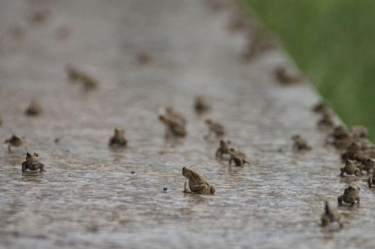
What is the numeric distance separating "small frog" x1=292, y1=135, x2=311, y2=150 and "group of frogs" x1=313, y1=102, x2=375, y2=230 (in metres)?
0.15

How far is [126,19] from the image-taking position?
10.8 meters

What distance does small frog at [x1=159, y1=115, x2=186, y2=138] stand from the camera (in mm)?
4676

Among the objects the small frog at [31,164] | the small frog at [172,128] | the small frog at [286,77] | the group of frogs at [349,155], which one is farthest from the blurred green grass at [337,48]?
the small frog at [31,164]

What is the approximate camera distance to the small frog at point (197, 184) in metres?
3.12

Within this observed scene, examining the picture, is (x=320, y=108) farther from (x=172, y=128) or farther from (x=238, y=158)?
(x=238, y=158)

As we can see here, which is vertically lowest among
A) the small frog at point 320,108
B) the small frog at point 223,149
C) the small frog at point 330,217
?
the small frog at point 330,217

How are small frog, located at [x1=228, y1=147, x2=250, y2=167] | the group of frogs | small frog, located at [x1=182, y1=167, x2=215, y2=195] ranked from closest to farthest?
the group of frogs < small frog, located at [x1=182, y1=167, x2=215, y2=195] < small frog, located at [x1=228, y1=147, x2=250, y2=167]

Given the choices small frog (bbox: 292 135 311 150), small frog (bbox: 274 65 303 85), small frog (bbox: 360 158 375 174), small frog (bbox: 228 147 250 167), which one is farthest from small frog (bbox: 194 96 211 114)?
small frog (bbox: 360 158 375 174)

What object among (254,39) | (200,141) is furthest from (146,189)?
(254,39)

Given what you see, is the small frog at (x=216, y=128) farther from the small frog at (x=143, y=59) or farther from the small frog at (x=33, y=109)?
the small frog at (x=143, y=59)

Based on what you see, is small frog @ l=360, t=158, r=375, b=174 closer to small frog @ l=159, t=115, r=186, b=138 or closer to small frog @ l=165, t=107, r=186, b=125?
small frog @ l=159, t=115, r=186, b=138

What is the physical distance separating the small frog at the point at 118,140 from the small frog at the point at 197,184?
1118 millimetres

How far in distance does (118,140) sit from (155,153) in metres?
0.22

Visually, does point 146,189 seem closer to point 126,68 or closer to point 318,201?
point 318,201
